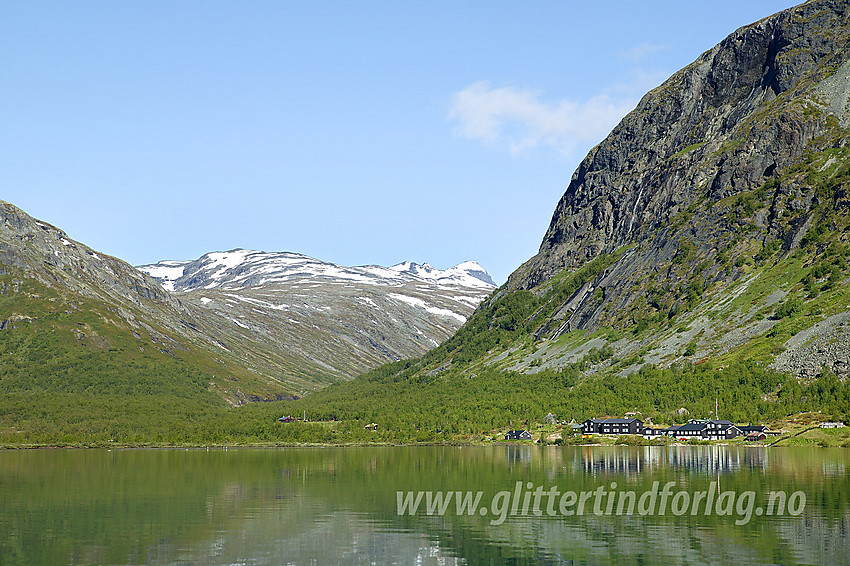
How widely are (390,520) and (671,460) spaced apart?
8284cm

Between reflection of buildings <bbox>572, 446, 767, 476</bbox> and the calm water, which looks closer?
the calm water

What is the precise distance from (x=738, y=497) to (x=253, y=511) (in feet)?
160

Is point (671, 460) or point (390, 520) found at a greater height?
point (671, 460)

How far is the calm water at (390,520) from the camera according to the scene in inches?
2441

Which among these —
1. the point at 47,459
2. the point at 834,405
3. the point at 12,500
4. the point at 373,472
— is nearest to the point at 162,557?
the point at 12,500

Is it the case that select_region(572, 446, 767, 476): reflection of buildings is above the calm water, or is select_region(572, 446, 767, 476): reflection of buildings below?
above

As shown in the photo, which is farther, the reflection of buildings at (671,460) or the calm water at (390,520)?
the reflection of buildings at (671,460)

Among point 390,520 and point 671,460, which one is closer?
point 390,520

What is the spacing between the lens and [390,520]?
79625mm

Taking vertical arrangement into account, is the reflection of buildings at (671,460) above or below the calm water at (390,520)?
above

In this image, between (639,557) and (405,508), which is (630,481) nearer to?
(405,508)

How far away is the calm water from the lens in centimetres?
6200

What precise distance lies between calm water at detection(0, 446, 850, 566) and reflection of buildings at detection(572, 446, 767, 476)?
599mm

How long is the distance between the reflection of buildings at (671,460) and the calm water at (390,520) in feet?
1.96
